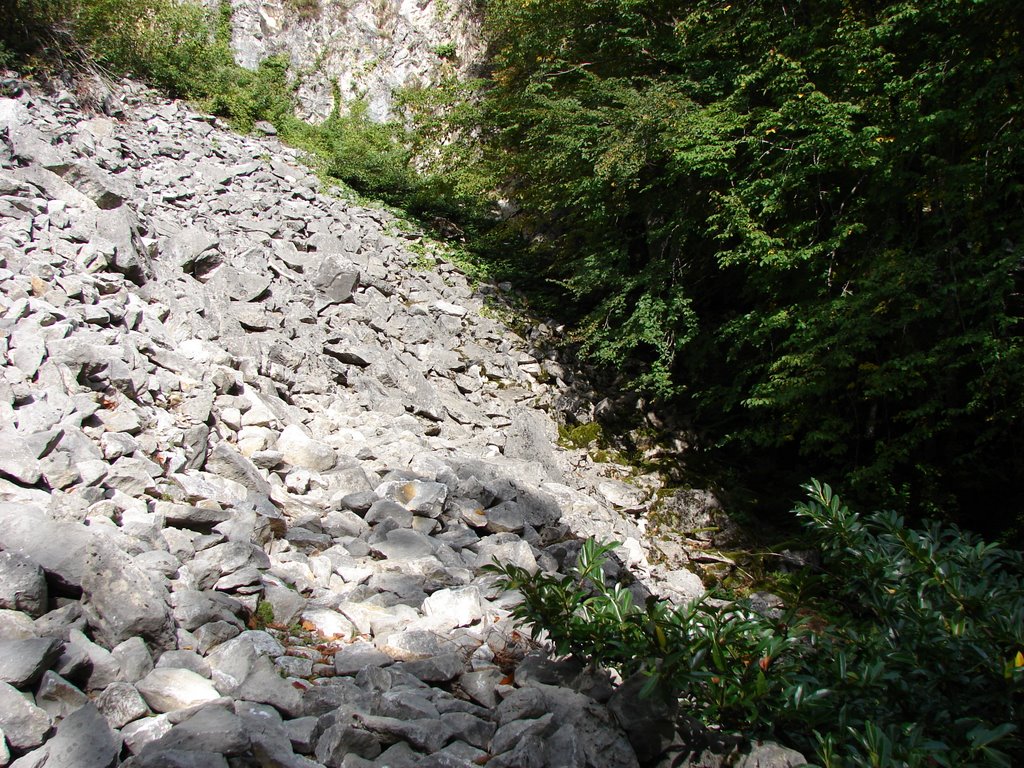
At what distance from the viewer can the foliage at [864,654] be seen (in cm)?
179

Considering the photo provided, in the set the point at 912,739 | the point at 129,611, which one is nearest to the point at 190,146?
the point at 129,611

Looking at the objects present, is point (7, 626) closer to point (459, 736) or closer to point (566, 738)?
point (459, 736)

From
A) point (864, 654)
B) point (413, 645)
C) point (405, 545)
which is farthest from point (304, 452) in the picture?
point (864, 654)

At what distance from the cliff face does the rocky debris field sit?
7109 millimetres

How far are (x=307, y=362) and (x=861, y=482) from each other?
574cm

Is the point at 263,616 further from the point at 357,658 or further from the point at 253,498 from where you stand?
the point at 253,498

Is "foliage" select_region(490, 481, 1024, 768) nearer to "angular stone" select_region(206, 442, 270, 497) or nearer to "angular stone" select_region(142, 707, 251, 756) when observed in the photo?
"angular stone" select_region(142, 707, 251, 756)

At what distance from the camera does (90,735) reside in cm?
210

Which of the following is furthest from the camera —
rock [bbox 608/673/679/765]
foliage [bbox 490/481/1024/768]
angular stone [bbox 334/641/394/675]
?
angular stone [bbox 334/641/394/675]

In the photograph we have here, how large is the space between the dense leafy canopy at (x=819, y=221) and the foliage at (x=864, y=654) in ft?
12.8

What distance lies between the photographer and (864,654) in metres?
2.17

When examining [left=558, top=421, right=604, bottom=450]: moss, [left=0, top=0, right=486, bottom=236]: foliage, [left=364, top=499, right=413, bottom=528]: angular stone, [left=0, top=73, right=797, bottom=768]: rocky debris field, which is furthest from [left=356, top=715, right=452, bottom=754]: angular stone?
[left=0, top=0, right=486, bottom=236]: foliage

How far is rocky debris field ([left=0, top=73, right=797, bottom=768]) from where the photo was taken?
7.80 ft

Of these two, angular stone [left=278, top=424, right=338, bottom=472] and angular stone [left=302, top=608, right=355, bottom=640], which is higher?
angular stone [left=302, top=608, right=355, bottom=640]
